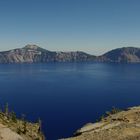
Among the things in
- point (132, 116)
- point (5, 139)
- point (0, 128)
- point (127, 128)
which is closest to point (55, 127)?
point (0, 128)

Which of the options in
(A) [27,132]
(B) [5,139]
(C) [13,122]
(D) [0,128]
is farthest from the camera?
(C) [13,122]

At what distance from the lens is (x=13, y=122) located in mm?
168625

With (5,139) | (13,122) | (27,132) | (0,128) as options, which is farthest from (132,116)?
(13,122)

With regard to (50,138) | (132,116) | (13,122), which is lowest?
(50,138)

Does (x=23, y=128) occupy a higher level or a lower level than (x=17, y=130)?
lower

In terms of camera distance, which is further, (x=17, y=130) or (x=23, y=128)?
(x=23, y=128)

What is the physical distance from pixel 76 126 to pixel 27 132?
4810 centimetres

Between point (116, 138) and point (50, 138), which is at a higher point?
point (116, 138)

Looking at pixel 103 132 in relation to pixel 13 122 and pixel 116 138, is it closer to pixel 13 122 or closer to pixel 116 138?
pixel 116 138

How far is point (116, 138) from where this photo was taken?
156 feet

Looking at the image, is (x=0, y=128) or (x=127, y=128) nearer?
(x=127, y=128)

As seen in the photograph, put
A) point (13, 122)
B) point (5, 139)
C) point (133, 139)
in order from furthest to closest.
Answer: point (13, 122) → point (5, 139) → point (133, 139)

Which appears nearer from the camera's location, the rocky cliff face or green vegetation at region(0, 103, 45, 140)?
the rocky cliff face

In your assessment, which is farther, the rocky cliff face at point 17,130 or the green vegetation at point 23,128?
the green vegetation at point 23,128
